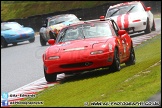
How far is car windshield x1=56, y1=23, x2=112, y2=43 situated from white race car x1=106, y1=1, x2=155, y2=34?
33.6 feet

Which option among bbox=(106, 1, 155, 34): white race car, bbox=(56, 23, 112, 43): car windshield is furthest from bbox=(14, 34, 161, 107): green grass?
bbox=(106, 1, 155, 34): white race car

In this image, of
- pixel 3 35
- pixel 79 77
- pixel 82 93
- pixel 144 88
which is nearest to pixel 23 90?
pixel 79 77

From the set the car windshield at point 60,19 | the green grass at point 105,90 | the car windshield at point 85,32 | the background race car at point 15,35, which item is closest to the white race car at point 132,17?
the car windshield at point 60,19

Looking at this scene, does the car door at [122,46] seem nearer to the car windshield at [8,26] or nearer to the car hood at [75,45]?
the car hood at [75,45]

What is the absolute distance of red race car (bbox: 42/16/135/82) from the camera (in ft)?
39.8

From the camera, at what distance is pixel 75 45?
494 inches

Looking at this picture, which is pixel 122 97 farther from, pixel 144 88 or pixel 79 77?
pixel 79 77

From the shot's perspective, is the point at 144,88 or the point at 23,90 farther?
the point at 23,90

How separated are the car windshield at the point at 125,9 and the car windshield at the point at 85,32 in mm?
11476

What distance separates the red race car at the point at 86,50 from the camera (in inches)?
478

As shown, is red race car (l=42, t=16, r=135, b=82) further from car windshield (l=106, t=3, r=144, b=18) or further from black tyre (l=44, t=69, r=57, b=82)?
car windshield (l=106, t=3, r=144, b=18)

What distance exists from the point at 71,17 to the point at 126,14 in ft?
14.5

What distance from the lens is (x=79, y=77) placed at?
42.0 feet

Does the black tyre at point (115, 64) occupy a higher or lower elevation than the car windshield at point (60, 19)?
lower
